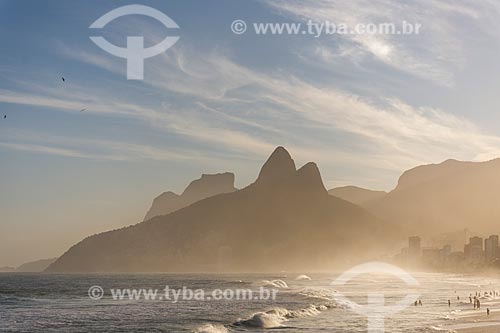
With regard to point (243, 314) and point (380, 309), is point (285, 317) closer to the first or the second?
point (243, 314)

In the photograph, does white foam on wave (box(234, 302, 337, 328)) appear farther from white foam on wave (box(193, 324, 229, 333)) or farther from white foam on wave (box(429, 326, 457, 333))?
white foam on wave (box(429, 326, 457, 333))

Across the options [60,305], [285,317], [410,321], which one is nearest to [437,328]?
[410,321]

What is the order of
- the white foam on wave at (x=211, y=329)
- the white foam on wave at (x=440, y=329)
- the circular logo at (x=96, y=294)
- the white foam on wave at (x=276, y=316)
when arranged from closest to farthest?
the white foam on wave at (x=440, y=329), the white foam on wave at (x=211, y=329), the white foam on wave at (x=276, y=316), the circular logo at (x=96, y=294)

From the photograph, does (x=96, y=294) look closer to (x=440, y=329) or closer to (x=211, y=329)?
(x=211, y=329)

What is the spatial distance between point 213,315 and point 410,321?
900 inches

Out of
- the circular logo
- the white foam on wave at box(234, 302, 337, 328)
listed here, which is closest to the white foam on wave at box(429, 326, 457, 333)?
the white foam on wave at box(234, 302, 337, 328)

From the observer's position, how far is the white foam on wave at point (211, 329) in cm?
5664

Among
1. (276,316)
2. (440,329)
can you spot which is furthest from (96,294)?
(440,329)

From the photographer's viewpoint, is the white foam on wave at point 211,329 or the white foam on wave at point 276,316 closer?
the white foam on wave at point 211,329

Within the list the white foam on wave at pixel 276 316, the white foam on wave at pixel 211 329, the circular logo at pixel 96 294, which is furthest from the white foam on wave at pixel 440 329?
the circular logo at pixel 96 294

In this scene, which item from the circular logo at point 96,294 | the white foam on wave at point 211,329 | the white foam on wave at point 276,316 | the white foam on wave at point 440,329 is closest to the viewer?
the white foam on wave at point 440,329

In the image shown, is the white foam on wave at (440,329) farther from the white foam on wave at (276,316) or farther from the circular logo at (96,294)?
the circular logo at (96,294)

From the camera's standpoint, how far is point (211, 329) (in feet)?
189

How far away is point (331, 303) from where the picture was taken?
289 feet
